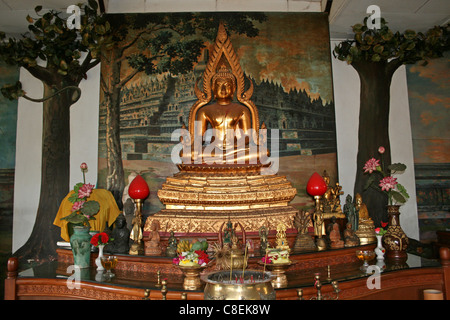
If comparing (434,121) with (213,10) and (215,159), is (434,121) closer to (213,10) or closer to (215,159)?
(215,159)

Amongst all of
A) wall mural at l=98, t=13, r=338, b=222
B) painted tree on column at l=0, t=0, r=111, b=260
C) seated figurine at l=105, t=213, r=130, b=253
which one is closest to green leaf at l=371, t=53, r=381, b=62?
wall mural at l=98, t=13, r=338, b=222

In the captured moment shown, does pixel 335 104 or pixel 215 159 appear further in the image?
pixel 335 104

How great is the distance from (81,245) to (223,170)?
224 cm

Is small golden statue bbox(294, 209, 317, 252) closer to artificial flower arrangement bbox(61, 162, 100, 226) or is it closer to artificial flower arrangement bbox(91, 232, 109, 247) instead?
artificial flower arrangement bbox(91, 232, 109, 247)

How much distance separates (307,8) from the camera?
640 cm

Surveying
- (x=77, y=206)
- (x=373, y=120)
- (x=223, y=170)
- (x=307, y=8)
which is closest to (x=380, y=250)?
(x=223, y=170)

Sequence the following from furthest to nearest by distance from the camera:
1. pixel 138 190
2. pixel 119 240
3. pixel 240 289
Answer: pixel 138 190 → pixel 119 240 → pixel 240 289

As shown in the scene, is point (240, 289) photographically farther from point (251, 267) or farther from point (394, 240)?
point (394, 240)

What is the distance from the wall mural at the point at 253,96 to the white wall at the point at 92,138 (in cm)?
16

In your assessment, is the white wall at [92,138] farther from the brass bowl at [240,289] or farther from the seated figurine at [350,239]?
the brass bowl at [240,289]

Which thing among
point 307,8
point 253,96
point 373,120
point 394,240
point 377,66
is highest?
point 307,8
